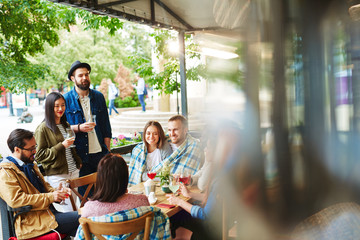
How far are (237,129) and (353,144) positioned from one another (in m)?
0.14

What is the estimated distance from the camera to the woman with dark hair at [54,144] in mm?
3047

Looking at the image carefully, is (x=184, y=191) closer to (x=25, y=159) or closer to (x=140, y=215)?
(x=140, y=215)

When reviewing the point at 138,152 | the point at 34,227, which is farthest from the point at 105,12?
the point at 34,227

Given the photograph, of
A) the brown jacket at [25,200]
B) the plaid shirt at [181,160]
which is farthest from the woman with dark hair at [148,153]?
the brown jacket at [25,200]

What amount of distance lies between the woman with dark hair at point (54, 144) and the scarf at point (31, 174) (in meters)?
0.37

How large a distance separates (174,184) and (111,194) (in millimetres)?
930

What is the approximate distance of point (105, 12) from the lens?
389 centimetres

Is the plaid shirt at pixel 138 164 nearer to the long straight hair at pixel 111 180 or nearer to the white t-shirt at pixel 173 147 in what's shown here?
the white t-shirt at pixel 173 147

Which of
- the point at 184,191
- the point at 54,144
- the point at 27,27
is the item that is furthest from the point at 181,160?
the point at 27,27

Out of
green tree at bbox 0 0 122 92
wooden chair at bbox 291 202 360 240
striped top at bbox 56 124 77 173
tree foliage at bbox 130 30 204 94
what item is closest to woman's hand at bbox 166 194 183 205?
striped top at bbox 56 124 77 173

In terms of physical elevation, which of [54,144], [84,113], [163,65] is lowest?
[54,144]

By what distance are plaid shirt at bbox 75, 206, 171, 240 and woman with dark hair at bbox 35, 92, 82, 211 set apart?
1198mm

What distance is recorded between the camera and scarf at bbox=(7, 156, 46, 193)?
2.53 metres

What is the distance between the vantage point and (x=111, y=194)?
206 centimetres
